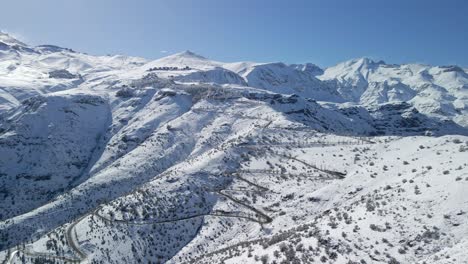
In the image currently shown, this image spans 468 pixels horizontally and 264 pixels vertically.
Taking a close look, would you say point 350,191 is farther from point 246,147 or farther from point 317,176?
point 246,147

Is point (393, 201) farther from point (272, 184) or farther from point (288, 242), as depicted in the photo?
point (272, 184)

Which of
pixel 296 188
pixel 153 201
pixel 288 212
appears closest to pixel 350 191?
pixel 288 212

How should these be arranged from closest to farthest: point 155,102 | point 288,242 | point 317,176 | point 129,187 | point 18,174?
point 288,242, point 317,176, point 129,187, point 18,174, point 155,102

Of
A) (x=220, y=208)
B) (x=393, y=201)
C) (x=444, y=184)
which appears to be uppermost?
(x=444, y=184)

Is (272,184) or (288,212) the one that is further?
(272,184)

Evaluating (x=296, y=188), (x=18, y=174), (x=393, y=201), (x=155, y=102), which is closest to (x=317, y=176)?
(x=296, y=188)

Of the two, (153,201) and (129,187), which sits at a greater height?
(153,201)

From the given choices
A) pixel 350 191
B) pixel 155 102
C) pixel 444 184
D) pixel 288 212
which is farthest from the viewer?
pixel 155 102
